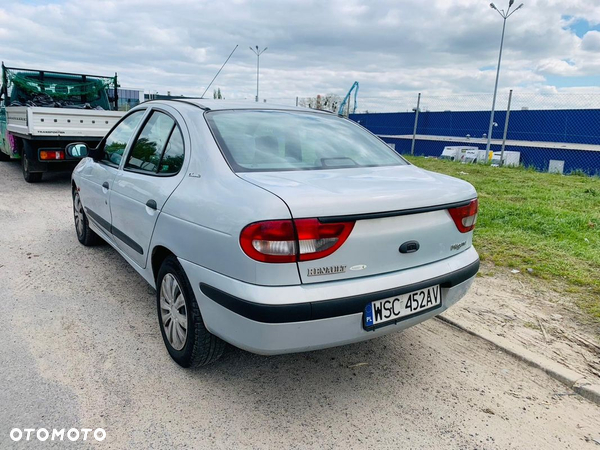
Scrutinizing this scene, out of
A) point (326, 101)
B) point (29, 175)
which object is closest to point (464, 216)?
point (29, 175)

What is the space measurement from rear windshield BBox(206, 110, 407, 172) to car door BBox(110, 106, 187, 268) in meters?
0.33

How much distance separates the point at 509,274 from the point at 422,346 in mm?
1664

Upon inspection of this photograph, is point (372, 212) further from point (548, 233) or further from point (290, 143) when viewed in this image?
point (548, 233)

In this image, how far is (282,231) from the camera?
2.12 meters

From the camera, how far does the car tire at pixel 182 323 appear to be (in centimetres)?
264

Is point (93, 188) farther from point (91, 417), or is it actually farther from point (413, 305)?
point (413, 305)

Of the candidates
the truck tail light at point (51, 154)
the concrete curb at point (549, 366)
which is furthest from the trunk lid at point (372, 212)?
the truck tail light at point (51, 154)

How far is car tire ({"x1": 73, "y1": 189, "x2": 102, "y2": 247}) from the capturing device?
5.10 meters

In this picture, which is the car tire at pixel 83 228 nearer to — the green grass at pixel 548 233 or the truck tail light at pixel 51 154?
the truck tail light at pixel 51 154

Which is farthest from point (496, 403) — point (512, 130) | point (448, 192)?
point (512, 130)

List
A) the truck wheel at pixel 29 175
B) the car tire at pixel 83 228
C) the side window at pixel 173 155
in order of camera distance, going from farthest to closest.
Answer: the truck wheel at pixel 29 175
the car tire at pixel 83 228
the side window at pixel 173 155

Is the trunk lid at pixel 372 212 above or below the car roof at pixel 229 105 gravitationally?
below

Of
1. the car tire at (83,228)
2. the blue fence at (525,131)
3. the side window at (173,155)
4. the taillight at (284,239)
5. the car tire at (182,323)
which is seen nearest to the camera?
the taillight at (284,239)

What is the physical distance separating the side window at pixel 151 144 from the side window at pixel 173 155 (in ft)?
0.25
